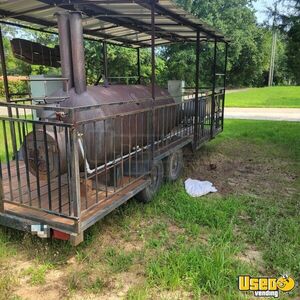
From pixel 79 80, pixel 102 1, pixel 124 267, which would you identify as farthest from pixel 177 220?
pixel 102 1

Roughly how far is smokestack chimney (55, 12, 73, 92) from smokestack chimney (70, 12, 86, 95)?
0.18 feet

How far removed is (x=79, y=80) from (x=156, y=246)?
203 cm

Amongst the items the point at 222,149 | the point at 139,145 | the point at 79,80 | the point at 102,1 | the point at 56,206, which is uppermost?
the point at 102,1

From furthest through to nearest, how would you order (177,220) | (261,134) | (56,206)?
1. (261,134)
2. (177,220)
3. (56,206)

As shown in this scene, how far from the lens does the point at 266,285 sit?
2.83m

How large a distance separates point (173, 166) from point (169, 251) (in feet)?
7.87

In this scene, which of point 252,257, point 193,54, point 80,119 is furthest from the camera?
point 193,54

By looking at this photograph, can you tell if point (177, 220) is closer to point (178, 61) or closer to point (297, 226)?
point (297, 226)

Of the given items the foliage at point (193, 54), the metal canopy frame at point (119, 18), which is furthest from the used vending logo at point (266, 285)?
the foliage at point (193, 54)

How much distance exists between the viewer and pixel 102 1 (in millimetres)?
3814

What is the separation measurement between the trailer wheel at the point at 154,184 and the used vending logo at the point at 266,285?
72.3 inches

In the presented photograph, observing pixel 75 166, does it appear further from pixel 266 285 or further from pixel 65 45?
pixel 266 285

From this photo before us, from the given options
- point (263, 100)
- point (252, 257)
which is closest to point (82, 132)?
point (252, 257)

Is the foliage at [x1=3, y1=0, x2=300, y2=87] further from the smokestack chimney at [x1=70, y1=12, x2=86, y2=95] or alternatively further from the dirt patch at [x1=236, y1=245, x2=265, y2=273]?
the dirt patch at [x1=236, y1=245, x2=265, y2=273]
